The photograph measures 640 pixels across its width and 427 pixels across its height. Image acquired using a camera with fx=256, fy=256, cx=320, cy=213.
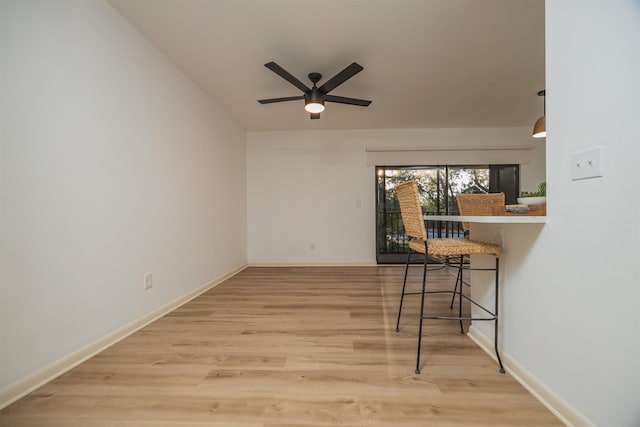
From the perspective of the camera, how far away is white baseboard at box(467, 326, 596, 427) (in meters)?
1.01

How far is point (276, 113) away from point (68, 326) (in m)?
3.17

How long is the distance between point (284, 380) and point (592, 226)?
1.49 meters

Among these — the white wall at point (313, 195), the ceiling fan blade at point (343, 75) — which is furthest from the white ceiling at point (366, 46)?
the white wall at point (313, 195)

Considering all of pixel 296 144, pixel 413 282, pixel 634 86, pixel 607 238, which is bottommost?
→ pixel 413 282

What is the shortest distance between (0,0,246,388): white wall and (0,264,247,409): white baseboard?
34 millimetres

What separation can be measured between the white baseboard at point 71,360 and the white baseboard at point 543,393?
2.42 metres

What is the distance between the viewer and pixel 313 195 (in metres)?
4.52

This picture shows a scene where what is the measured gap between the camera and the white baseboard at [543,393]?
1.01 metres

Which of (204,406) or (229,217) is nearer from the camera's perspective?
(204,406)

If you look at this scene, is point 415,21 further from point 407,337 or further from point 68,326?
point 68,326

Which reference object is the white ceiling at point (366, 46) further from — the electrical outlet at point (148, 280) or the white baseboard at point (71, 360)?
the white baseboard at point (71, 360)

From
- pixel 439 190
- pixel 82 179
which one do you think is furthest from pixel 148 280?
pixel 439 190

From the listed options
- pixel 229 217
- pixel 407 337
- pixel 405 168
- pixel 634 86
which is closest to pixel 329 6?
pixel 634 86

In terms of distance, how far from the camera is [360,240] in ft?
14.7
